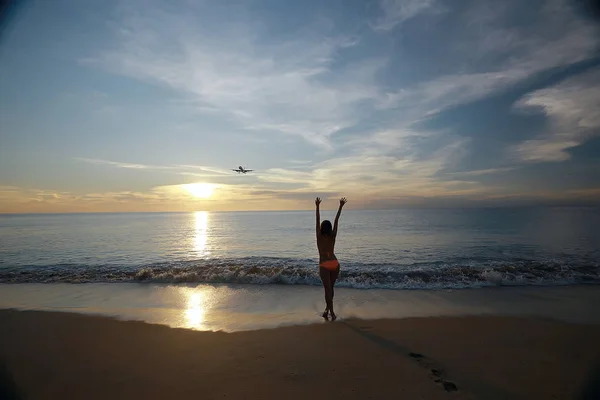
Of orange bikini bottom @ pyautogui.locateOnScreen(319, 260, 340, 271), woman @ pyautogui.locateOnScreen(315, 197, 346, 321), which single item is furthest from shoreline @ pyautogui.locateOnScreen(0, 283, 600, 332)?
orange bikini bottom @ pyautogui.locateOnScreen(319, 260, 340, 271)

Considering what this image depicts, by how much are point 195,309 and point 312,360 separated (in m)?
4.84

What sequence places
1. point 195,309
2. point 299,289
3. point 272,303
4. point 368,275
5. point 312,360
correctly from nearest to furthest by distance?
point 312,360 < point 195,309 < point 272,303 < point 299,289 < point 368,275

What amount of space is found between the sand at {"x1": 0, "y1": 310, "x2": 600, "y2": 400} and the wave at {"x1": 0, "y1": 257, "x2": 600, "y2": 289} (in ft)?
14.9

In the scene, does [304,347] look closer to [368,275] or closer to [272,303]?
[272,303]

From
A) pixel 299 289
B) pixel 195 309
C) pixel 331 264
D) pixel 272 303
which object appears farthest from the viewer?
pixel 299 289

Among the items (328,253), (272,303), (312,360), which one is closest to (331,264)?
(328,253)

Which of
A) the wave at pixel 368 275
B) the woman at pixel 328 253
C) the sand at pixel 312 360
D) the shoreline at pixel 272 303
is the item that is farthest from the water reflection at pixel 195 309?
the woman at pixel 328 253

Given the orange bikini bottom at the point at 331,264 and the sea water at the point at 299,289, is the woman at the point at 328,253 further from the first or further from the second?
the sea water at the point at 299,289

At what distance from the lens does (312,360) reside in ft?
17.1

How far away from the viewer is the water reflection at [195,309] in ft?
23.9

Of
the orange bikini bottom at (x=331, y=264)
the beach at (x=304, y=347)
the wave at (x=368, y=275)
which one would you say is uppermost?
the orange bikini bottom at (x=331, y=264)

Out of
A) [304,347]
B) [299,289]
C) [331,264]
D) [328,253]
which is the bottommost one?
[299,289]

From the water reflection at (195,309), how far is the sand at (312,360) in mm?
503

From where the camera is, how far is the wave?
11.6m
